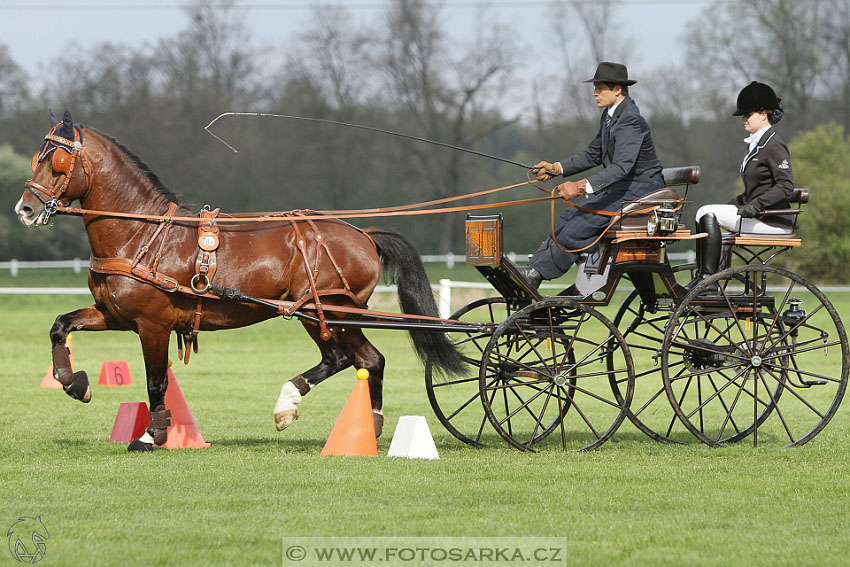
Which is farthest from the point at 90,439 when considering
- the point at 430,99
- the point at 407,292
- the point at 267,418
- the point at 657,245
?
the point at 430,99

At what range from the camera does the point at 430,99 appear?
3572 cm

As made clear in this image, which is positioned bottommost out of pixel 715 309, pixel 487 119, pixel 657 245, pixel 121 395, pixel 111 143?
pixel 121 395

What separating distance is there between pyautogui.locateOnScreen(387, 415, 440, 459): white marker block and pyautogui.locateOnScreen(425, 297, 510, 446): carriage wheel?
1.29 ft

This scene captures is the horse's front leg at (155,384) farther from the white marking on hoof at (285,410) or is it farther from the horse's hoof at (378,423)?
the horse's hoof at (378,423)

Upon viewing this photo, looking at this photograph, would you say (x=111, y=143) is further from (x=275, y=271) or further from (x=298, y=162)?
(x=298, y=162)

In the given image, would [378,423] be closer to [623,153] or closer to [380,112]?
[623,153]

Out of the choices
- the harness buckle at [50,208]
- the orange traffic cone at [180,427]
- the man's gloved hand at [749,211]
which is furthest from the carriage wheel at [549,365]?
the harness buckle at [50,208]

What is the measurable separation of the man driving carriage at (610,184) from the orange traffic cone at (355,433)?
1.43 metres

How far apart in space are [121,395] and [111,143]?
4.13 metres

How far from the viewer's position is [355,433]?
6.70 metres

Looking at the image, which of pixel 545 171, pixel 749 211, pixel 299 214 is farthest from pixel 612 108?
pixel 299 214

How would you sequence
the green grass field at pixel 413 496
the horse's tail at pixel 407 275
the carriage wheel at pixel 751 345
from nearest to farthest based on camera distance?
1. the green grass field at pixel 413 496
2. the carriage wheel at pixel 751 345
3. the horse's tail at pixel 407 275

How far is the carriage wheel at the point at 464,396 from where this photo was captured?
7164mm

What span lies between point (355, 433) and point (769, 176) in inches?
131
